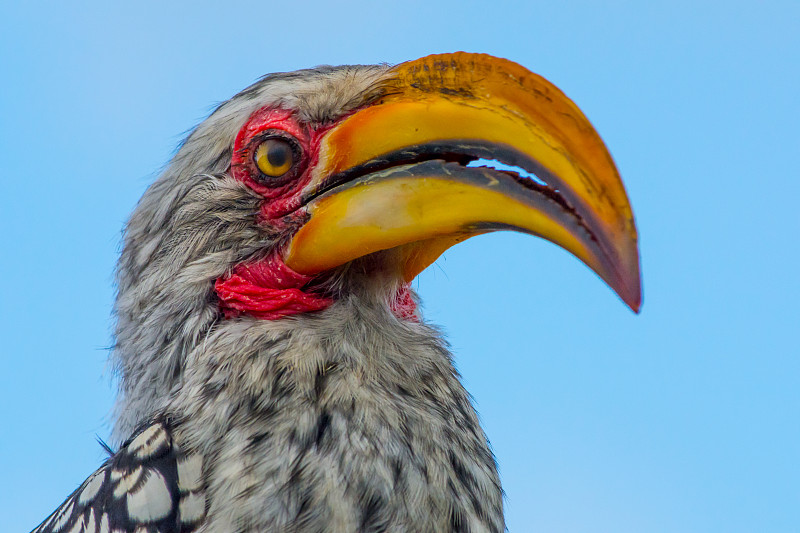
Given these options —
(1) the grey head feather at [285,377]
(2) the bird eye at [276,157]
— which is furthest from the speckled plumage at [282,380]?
(2) the bird eye at [276,157]

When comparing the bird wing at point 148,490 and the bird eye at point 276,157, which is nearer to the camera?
the bird wing at point 148,490

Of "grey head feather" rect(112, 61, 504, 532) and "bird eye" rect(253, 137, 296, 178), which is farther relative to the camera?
"bird eye" rect(253, 137, 296, 178)

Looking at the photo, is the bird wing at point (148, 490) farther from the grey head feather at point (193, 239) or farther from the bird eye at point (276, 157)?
the bird eye at point (276, 157)

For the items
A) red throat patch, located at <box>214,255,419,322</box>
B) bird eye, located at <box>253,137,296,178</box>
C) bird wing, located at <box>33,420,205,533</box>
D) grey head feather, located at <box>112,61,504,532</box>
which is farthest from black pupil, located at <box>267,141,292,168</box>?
bird wing, located at <box>33,420,205,533</box>

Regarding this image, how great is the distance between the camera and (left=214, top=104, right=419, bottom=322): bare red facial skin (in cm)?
305

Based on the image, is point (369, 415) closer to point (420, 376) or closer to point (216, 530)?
point (420, 376)

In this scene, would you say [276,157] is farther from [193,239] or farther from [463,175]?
[463,175]

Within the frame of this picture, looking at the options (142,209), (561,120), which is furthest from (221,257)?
(561,120)

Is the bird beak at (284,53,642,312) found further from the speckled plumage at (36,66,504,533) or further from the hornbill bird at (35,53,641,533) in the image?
the speckled plumage at (36,66,504,533)

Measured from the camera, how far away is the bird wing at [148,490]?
9.00 feet

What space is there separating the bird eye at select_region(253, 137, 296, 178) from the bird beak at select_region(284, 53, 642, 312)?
134 mm

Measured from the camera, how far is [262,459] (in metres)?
2.70

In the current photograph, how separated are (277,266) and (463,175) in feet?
2.58

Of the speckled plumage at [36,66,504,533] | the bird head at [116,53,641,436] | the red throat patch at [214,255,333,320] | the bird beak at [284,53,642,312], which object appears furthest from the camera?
the red throat patch at [214,255,333,320]
